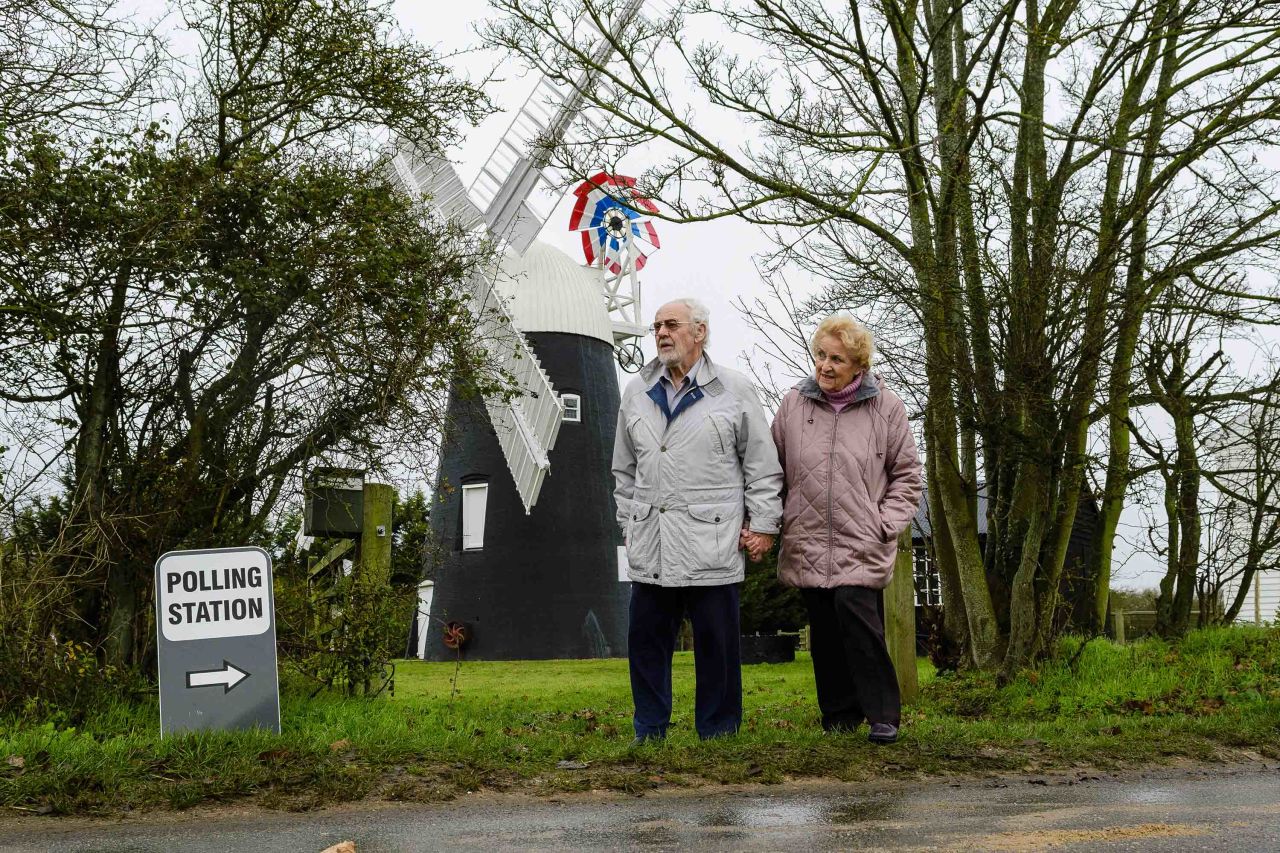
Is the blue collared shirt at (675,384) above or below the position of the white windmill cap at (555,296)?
below

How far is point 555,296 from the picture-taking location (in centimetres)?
2338

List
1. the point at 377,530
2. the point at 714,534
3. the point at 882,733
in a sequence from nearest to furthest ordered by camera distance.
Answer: the point at 882,733, the point at 714,534, the point at 377,530

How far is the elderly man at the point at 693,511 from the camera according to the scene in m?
5.61

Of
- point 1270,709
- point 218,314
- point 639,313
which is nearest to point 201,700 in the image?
point 218,314

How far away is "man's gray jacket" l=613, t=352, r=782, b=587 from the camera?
559 centimetres

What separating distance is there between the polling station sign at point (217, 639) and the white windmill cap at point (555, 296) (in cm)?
1677

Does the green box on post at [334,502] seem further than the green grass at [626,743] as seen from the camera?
Yes

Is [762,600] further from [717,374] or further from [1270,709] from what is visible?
[717,374]

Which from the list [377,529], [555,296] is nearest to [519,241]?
[555,296]

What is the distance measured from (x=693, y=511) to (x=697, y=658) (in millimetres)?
674

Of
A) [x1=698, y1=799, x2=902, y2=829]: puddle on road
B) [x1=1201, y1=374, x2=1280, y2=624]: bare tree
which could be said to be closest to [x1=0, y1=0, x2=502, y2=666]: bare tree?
[x1=698, y1=799, x2=902, y2=829]: puddle on road

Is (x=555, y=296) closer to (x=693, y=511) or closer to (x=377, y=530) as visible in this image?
(x=377, y=530)

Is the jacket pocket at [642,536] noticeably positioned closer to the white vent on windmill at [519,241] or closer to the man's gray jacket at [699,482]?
the man's gray jacket at [699,482]

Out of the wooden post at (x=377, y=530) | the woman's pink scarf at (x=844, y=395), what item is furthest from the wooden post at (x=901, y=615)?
the wooden post at (x=377, y=530)
